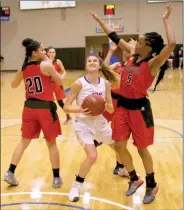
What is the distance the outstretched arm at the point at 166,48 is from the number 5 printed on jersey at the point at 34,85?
139 cm

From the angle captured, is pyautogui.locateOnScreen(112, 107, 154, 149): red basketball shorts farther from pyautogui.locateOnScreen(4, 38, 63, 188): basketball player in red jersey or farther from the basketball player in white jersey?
pyautogui.locateOnScreen(4, 38, 63, 188): basketball player in red jersey

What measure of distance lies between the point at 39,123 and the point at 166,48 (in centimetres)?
191

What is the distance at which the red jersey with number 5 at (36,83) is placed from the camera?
409cm

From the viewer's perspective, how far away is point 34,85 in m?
4.12

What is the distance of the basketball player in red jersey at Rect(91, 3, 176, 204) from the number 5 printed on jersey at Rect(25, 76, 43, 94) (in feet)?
3.30

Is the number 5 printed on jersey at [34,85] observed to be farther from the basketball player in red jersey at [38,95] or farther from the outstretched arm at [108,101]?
the outstretched arm at [108,101]

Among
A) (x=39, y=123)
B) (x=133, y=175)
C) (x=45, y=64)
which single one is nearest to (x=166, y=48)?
(x=45, y=64)

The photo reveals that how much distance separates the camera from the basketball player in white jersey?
390 centimetres

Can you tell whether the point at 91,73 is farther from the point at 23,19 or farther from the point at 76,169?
the point at 23,19

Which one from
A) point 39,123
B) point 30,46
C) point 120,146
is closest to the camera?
point 120,146

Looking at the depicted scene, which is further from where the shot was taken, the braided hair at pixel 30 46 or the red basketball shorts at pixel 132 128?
the braided hair at pixel 30 46

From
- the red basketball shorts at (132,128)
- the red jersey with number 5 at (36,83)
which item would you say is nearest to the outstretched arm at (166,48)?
the red basketball shorts at (132,128)

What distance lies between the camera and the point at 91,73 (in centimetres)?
396

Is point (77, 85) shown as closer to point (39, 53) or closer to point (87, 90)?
point (87, 90)
